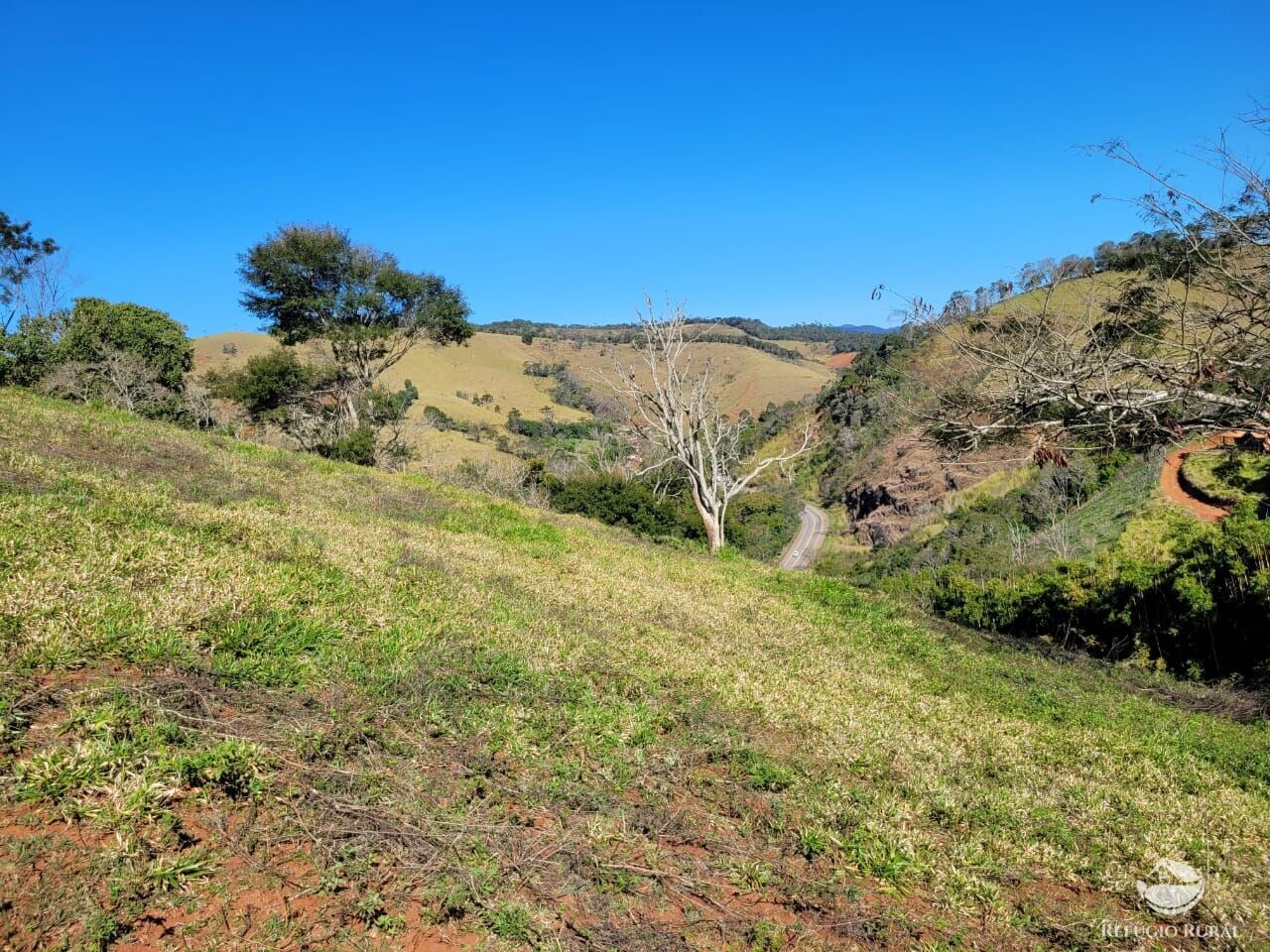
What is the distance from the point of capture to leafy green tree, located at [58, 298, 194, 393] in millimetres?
29391

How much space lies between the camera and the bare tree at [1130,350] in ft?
18.7

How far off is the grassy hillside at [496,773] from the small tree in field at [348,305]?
2005 cm

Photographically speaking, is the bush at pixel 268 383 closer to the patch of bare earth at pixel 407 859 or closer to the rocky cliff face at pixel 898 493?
the patch of bare earth at pixel 407 859

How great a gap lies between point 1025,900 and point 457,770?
3.14 meters

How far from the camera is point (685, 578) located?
12.2m

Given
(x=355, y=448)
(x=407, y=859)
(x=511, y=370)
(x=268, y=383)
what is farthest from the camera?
(x=511, y=370)

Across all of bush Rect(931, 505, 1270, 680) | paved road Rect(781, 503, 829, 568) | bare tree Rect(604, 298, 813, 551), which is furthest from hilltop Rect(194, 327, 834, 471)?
bush Rect(931, 505, 1270, 680)

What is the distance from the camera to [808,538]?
5681 cm

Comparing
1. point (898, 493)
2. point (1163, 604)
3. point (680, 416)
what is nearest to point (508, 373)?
point (898, 493)

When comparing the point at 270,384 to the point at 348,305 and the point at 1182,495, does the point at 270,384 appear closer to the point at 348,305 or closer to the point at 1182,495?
the point at 348,305

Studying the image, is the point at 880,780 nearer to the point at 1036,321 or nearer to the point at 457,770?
the point at 457,770

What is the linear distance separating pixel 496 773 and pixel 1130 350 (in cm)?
648

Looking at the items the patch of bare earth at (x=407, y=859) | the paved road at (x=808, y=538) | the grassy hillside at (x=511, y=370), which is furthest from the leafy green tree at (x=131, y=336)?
the grassy hillside at (x=511, y=370)

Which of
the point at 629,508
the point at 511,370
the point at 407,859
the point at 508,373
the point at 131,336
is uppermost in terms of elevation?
the point at 511,370
